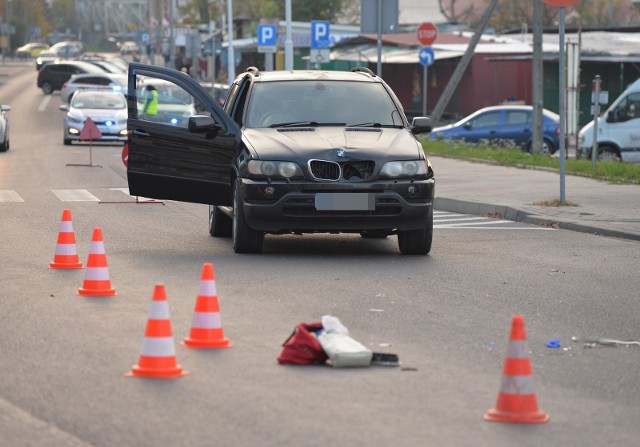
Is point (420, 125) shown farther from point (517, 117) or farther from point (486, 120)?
point (486, 120)

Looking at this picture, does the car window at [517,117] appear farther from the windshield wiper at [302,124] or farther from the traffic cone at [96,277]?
the traffic cone at [96,277]

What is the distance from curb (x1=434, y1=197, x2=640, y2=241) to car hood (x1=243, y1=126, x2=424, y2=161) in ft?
10.3

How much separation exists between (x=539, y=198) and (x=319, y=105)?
6.39 m

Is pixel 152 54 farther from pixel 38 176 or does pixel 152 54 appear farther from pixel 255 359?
pixel 255 359

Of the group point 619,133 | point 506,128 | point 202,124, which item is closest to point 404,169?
point 202,124

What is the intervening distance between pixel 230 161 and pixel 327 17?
276 ft

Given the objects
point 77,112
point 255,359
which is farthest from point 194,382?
point 77,112

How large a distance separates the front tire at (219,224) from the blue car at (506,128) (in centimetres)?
1992

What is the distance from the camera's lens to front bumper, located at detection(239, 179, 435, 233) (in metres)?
13.3

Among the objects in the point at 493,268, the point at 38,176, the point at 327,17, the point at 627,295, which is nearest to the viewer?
the point at 627,295

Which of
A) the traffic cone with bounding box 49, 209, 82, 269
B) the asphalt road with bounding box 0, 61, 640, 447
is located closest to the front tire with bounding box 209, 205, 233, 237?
the asphalt road with bounding box 0, 61, 640, 447

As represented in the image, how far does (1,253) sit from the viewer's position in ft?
45.1

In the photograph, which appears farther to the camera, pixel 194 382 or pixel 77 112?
pixel 77 112

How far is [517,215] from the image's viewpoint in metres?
18.5
